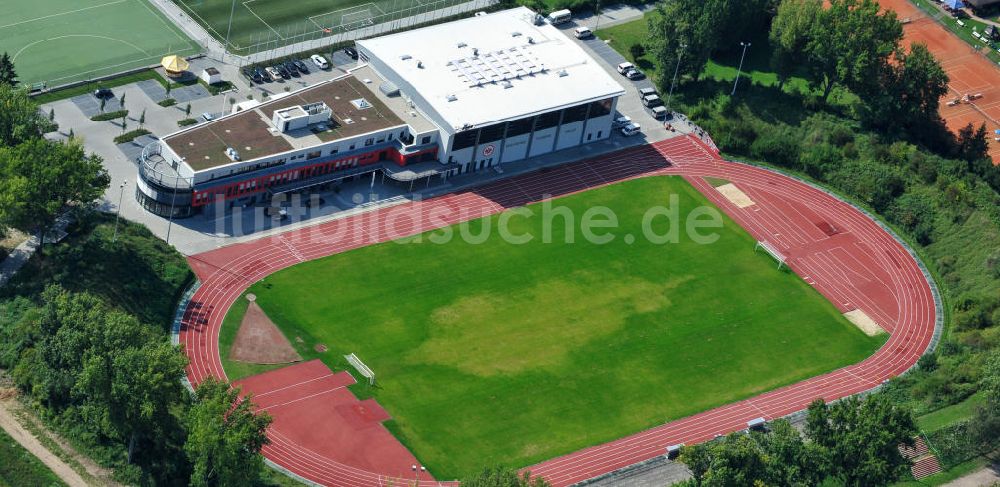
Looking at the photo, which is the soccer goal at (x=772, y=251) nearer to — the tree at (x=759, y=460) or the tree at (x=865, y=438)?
the tree at (x=865, y=438)

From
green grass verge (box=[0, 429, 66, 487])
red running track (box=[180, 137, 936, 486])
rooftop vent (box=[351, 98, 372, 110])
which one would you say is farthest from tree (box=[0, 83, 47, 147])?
rooftop vent (box=[351, 98, 372, 110])

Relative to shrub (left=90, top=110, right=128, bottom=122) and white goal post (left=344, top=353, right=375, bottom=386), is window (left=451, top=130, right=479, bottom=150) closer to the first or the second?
white goal post (left=344, top=353, right=375, bottom=386)

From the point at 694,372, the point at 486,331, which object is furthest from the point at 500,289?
the point at 694,372

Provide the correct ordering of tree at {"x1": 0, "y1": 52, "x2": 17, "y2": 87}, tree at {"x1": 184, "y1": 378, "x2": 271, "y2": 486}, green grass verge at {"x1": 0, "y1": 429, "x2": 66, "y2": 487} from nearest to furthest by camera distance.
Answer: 1. tree at {"x1": 184, "y1": 378, "x2": 271, "y2": 486}
2. green grass verge at {"x1": 0, "y1": 429, "x2": 66, "y2": 487}
3. tree at {"x1": 0, "y1": 52, "x2": 17, "y2": 87}

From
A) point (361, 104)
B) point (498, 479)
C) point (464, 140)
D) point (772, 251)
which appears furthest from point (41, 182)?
point (772, 251)

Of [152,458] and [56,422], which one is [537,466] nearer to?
[152,458]


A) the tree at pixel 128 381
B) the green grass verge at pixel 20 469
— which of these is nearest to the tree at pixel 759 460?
the tree at pixel 128 381
